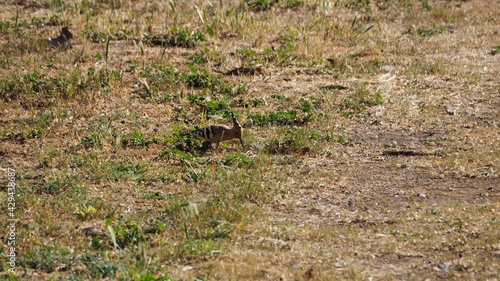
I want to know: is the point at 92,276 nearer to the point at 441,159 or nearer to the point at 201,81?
the point at 441,159

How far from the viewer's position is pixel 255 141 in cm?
798

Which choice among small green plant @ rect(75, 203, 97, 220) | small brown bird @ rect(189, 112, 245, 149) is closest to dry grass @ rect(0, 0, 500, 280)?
small green plant @ rect(75, 203, 97, 220)

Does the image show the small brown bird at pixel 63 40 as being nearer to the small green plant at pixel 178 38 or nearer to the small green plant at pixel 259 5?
the small green plant at pixel 178 38

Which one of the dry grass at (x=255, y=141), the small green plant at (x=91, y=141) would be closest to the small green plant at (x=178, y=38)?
the dry grass at (x=255, y=141)

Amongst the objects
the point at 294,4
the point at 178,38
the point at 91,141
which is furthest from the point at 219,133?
the point at 294,4

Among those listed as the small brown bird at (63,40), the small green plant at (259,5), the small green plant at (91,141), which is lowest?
the small green plant at (91,141)

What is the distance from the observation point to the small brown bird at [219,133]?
25.0ft

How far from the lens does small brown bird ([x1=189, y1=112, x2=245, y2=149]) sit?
762cm

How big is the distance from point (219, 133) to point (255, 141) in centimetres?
48

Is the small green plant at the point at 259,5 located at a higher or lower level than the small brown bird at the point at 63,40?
higher

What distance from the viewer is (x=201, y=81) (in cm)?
937

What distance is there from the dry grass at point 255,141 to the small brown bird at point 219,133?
0.42 feet

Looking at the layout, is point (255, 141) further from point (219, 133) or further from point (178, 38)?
point (178, 38)

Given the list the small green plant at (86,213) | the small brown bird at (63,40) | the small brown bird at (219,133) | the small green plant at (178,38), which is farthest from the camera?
the small green plant at (178,38)
